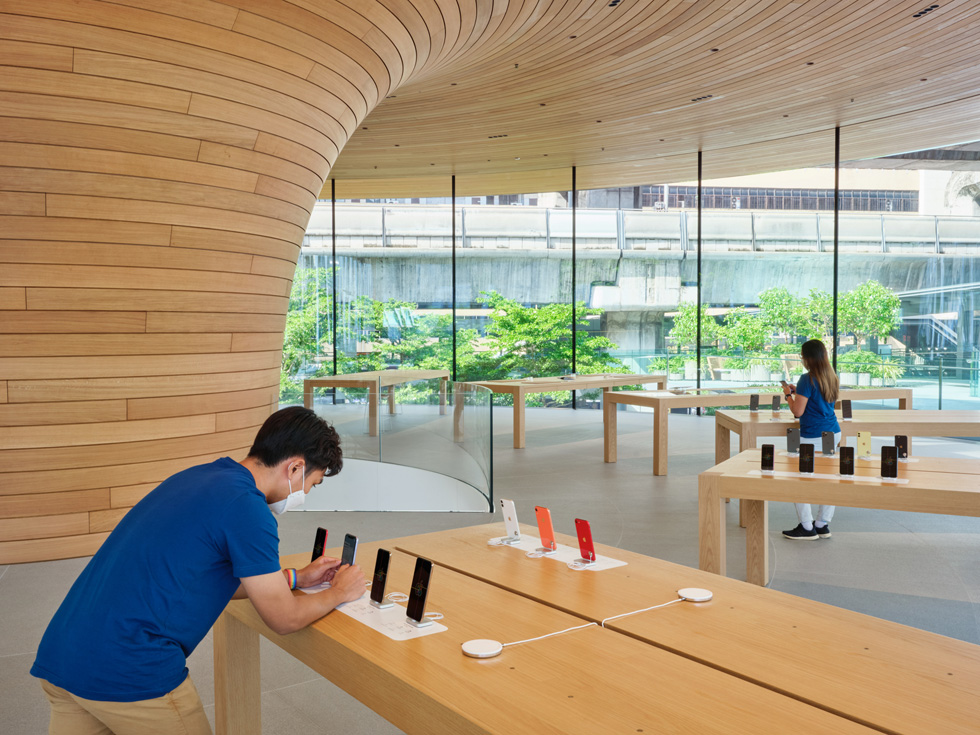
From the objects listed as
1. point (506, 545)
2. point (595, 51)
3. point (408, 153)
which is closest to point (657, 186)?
point (408, 153)

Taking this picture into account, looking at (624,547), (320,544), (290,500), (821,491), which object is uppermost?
(290,500)

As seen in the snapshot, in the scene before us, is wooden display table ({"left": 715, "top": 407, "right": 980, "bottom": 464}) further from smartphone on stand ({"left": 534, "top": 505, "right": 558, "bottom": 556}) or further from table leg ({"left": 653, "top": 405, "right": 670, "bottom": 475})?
smartphone on stand ({"left": 534, "top": 505, "right": 558, "bottom": 556})

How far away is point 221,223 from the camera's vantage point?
5281mm

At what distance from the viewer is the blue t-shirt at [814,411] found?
217 inches

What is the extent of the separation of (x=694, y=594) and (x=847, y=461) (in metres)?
2.16

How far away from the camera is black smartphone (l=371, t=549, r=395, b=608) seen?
222cm

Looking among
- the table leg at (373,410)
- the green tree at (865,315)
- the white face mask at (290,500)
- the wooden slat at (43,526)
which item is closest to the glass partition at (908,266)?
the green tree at (865,315)

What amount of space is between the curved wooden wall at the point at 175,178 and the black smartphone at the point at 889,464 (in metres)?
4.16

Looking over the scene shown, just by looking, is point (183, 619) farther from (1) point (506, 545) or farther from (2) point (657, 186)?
(2) point (657, 186)

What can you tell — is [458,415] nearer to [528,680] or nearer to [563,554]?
[563,554]

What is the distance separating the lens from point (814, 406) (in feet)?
18.2

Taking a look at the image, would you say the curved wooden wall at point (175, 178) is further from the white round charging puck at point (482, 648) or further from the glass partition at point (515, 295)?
the glass partition at point (515, 295)

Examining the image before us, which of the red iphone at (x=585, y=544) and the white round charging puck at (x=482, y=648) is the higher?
the red iphone at (x=585, y=544)

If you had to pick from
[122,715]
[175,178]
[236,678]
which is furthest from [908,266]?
[122,715]
